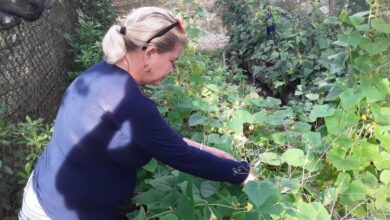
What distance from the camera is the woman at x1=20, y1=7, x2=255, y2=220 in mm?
1671

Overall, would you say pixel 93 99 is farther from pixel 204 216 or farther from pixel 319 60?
pixel 319 60

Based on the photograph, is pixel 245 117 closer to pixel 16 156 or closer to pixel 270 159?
pixel 270 159

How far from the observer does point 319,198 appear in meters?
2.00

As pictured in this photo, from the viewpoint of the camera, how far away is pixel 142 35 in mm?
1713

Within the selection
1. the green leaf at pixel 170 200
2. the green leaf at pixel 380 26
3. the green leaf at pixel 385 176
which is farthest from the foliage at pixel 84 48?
the green leaf at pixel 385 176

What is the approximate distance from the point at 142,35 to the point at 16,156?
1.25 m

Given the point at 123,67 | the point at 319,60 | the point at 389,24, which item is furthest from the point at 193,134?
the point at 319,60

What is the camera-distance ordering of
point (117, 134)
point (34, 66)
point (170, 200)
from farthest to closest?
point (34, 66), point (170, 200), point (117, 134)

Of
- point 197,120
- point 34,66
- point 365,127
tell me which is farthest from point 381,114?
point 34,66

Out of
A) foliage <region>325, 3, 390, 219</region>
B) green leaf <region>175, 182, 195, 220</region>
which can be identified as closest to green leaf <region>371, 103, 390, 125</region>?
foliage <region>325, 3, 390, 219</region>

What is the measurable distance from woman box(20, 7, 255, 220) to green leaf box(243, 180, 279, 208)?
12 centimetres

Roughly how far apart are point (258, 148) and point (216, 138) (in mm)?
275

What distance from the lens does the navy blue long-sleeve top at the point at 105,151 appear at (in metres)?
1.66

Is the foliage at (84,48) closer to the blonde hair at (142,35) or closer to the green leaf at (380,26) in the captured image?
the blonde hair at (142,35)
